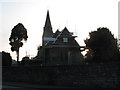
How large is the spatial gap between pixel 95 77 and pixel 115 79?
6.24ft

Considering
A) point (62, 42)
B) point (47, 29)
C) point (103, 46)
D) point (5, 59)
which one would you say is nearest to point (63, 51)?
point (62, 42)

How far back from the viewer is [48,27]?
68625 mm

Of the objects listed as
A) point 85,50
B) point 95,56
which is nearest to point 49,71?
point 95,56

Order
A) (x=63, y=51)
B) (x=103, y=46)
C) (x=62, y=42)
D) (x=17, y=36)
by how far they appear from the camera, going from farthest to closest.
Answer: (x=17, y=36) → (x=62, y=42) → (x=63, y=51) → (x=103, y=46)

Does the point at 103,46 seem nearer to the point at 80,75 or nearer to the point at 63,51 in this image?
the point at 63,51

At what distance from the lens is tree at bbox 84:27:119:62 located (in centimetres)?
4601

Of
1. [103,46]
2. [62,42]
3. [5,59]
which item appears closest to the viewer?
[5,59]

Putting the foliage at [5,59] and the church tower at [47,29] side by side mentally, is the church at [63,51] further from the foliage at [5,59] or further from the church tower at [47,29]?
the church tower at [47,29]

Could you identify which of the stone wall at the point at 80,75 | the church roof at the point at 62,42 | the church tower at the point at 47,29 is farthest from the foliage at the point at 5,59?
the church tower at the point at 47,29

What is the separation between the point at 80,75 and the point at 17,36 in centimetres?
3786

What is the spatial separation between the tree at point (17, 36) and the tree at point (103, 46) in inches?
747

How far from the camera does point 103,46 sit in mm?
47219

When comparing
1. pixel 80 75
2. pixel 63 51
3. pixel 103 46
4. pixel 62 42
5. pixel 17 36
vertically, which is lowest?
pixel 80 75

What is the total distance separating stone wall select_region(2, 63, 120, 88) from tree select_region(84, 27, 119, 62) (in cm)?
1670
